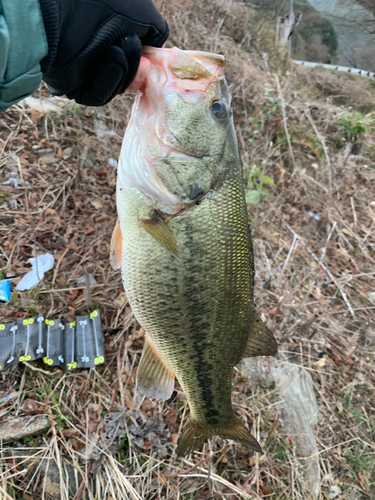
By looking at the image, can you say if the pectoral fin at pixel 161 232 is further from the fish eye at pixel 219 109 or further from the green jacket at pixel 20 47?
the green jacket at pixel 20 47

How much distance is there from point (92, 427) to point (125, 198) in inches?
69.5

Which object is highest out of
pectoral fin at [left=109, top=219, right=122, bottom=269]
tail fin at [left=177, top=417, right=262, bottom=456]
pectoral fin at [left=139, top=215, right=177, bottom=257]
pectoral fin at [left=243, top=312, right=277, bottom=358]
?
pectoral fin at [left=139, top=215, right=177, bottom=257]

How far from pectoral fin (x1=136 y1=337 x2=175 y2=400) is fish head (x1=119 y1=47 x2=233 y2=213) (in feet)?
2.71

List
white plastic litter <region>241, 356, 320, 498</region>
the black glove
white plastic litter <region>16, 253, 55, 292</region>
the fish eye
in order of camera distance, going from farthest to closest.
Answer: white plastic litter <region>241, 356, 320, 498</region> → white plastic litter <region>16, 253, 55, 292</region> → the fish eye → the black glove

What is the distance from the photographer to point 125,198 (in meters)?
1.52

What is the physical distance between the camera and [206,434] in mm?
1843

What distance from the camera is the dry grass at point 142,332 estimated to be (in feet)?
7.25

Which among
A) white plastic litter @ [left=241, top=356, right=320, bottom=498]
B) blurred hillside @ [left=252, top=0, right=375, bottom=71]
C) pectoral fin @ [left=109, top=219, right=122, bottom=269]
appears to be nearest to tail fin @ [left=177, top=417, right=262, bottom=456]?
pectoral fin @ [left=109, top=219, right=122, bottom=269]

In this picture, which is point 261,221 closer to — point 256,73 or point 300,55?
point 256,73

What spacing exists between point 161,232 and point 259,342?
0.91 metres

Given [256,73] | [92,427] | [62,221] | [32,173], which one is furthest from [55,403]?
[256,73]

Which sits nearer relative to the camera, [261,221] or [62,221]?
[62,221]

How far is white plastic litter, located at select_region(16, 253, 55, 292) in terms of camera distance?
2.57 metres

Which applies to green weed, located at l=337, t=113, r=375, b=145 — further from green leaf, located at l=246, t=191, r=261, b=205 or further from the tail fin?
the tail fin
